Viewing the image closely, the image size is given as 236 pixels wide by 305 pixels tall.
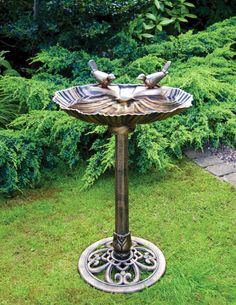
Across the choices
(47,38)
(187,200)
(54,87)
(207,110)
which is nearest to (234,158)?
(207,110)

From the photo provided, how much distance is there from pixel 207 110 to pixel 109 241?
175 centimetres

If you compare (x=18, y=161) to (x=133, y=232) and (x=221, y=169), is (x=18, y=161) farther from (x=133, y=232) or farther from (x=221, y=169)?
(x=221, y=169)

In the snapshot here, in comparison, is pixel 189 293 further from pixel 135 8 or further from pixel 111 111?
pixel 135 8

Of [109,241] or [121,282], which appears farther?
[109,241]

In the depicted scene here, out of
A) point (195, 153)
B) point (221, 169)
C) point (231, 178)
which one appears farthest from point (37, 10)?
point (231, 178)

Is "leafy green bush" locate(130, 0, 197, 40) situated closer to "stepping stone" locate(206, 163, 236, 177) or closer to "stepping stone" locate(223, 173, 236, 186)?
"stepping stone" locate(206, 163, 236, 177)

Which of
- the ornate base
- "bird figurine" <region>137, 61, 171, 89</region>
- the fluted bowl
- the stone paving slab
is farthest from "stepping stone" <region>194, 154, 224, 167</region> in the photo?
"bird figurine" <region>137, 61, 171, 89</region>

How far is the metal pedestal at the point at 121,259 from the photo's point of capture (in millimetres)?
2766

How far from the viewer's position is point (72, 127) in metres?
4.00

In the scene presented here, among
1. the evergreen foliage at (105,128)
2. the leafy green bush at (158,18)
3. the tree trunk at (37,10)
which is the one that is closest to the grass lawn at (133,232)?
the evergreen foliage at (105,128)

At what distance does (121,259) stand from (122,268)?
6cm

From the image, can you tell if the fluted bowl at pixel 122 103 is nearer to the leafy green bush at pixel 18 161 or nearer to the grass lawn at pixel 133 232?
the grass lawn at pixel 133 232

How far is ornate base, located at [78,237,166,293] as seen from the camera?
2.80 m

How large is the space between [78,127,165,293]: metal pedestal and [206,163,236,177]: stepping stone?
121cm
